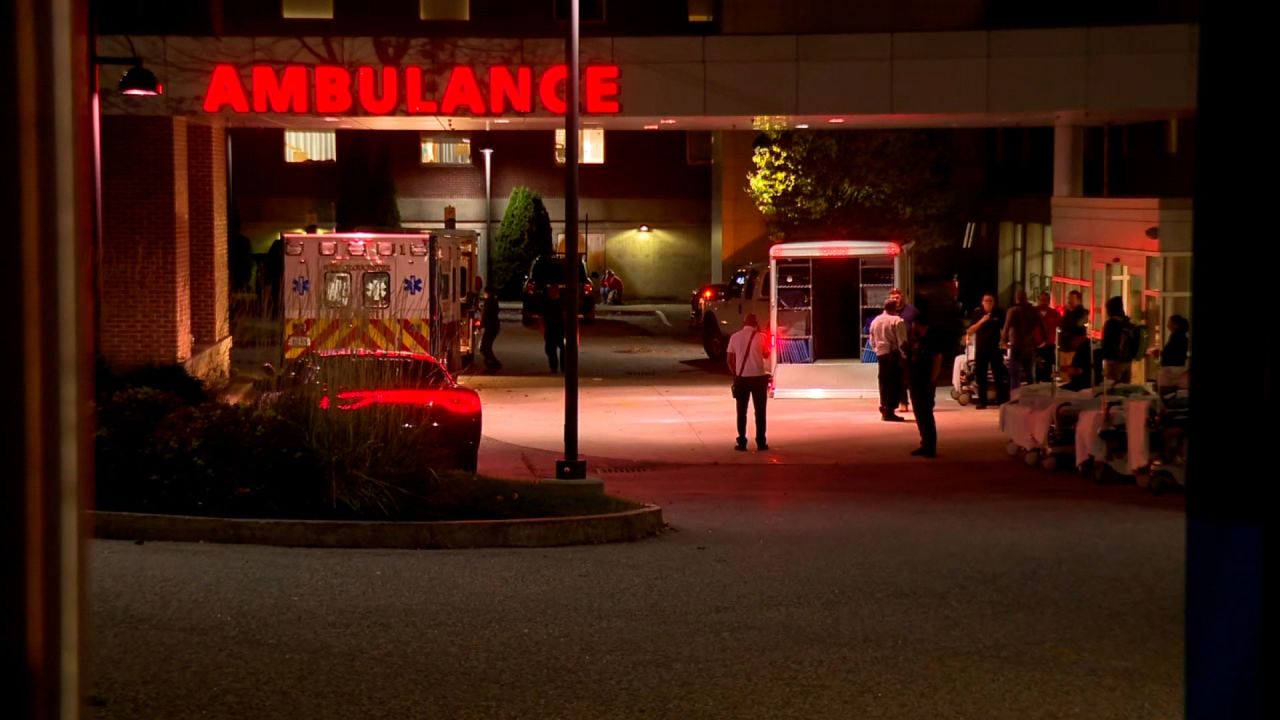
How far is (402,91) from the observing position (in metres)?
24.5

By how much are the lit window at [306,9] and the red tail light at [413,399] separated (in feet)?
96.2

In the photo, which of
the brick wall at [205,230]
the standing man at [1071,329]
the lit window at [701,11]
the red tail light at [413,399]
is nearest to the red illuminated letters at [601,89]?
the brick wall at [205,230]

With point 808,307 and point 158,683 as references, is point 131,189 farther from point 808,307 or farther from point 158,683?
point 158,683

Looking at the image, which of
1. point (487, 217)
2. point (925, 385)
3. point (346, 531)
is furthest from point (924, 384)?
point (487, 217)

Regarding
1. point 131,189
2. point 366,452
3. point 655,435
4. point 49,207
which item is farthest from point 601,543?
point 131,189

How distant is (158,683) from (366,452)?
17.4 ft

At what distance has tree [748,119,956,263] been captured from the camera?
38.9 metres

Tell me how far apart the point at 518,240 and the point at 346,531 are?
40452mm

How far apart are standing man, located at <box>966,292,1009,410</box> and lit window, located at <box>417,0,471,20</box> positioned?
25455 millimetres

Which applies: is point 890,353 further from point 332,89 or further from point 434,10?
point 434,10

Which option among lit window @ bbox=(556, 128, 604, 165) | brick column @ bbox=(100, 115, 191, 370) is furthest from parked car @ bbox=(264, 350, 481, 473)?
lit window @ bbox=(556, 128, 604, 165)

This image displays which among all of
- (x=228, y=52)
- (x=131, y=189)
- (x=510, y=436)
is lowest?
(x=510, y=436)

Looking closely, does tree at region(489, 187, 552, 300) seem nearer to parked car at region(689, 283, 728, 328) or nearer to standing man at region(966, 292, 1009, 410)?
parked car at region(689, 283, 728, 328)

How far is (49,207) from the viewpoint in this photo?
93.5 inches
